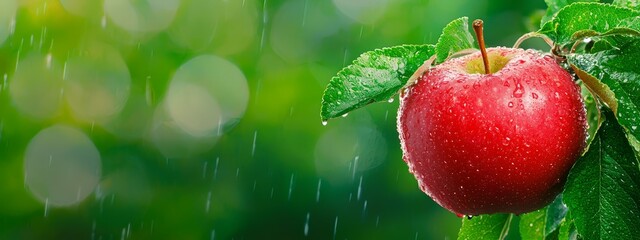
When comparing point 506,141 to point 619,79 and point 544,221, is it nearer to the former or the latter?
point 619,79

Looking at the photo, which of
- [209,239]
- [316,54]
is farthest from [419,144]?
[209,239]

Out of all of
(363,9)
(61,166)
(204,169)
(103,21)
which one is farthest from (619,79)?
(61,166)

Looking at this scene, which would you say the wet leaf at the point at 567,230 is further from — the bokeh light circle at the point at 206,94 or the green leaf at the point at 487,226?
the bokeh light circle at the point at 206,94

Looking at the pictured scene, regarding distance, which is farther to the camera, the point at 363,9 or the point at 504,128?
the point at 363,9

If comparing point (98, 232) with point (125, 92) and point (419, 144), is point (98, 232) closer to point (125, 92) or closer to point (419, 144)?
point (125, 92)

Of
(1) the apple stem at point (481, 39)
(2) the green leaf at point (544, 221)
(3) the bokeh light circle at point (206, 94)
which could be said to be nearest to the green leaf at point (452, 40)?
(1) the apple stem at point (481, 39)

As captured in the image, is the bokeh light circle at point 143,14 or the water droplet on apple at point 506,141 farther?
the bokeh light circle at point 143,14
